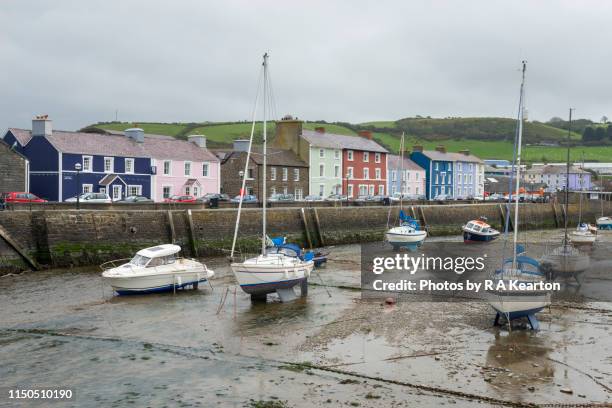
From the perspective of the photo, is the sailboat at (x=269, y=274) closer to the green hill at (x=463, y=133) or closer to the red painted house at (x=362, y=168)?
the red painted house at (x=362, y=168)

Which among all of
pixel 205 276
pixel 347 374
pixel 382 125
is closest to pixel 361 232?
pixel 205 276

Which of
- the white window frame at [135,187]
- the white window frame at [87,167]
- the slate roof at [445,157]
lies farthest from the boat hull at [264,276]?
the slate roof at [445,157]

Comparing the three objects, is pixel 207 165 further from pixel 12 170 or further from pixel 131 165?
pixel 12 170

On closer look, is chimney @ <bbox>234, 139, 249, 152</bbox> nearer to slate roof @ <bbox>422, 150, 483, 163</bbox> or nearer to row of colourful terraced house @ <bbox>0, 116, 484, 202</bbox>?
row of colourful terraced house @ <bbox>0, 116, 484, 202</bbox>

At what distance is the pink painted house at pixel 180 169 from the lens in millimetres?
50156

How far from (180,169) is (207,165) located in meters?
3.16

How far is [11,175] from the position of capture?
4088 cm

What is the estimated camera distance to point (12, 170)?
40.9 m

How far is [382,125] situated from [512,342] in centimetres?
14311

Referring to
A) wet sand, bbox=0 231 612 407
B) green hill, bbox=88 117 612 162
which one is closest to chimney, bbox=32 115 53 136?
wet sand, bbox=0 231 612 407

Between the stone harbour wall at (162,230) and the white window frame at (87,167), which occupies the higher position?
the white window frame at (87,167)

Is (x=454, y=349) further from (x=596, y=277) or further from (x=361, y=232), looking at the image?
(x=361, y=232)

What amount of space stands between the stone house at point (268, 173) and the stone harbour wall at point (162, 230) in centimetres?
1268

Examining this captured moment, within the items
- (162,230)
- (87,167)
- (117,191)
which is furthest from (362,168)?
(162,230)
